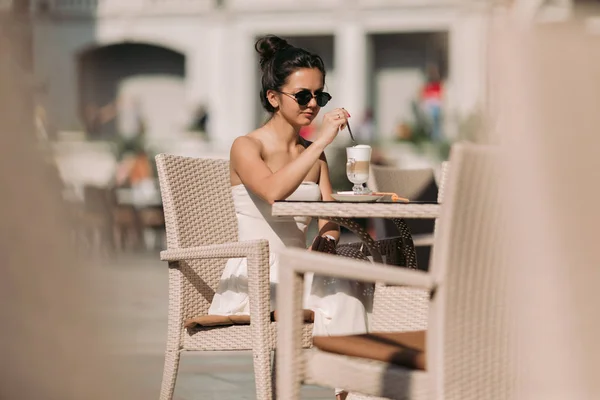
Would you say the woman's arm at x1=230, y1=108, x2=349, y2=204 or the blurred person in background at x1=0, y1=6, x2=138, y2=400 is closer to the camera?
the blurred person in background at x1=0, y1=6, x2=138, y2=400

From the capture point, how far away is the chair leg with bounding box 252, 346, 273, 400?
343cm

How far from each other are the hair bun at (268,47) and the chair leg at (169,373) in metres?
1.03

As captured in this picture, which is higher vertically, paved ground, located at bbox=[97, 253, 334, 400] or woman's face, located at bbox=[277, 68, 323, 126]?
woman's face, located at bbox=[277, 68, 323, 126]

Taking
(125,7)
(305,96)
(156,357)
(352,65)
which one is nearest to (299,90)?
(305,96)

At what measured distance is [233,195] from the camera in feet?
12.7

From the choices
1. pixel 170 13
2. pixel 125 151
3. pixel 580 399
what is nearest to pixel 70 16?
pixel 170 13

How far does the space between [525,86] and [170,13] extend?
1137 inches

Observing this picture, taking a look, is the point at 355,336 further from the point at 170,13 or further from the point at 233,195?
the point at 170,13

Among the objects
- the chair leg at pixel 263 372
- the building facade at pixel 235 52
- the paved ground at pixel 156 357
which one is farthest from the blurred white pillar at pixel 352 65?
the chair leg at pixel 263 372

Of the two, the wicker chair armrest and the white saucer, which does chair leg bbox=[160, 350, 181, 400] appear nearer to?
the wicker chair armrest

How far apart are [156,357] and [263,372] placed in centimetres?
149

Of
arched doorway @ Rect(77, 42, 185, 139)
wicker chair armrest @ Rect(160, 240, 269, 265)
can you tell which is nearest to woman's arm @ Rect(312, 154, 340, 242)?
wicker chair armrest @ Rect(160, 240, 269, 265)

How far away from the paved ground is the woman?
397 mm

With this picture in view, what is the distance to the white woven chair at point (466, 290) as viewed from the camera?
7.59 feet
